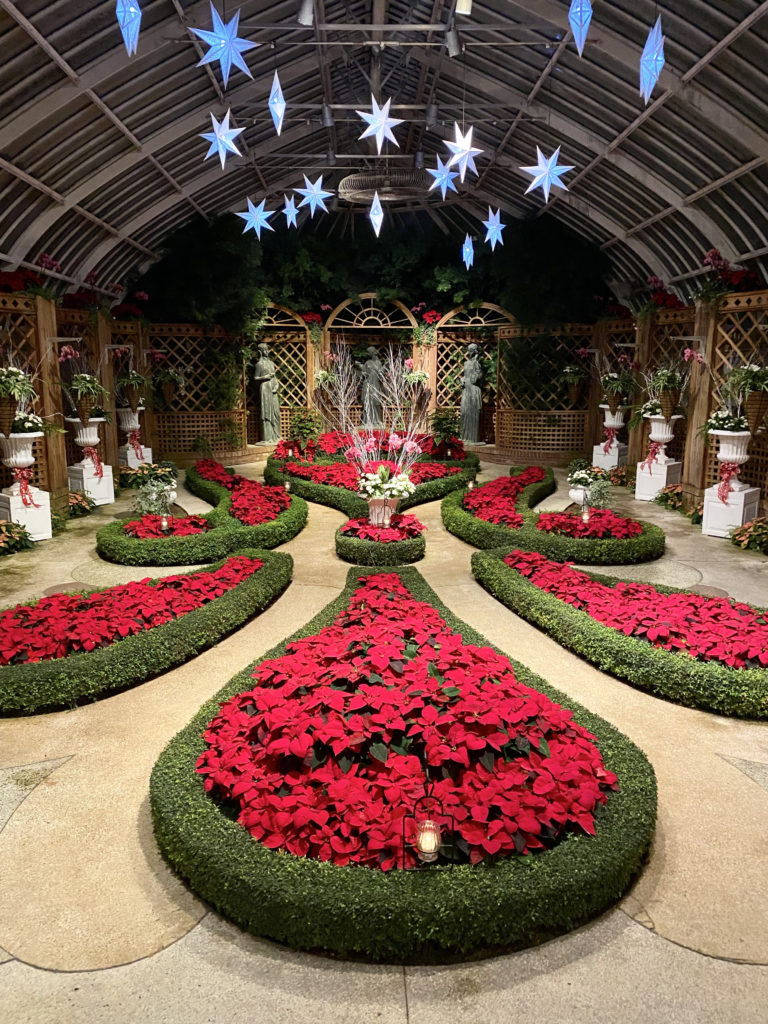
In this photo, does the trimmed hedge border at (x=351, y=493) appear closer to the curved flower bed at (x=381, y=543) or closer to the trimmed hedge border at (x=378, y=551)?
the curved flower bed at (x=381, y=543)

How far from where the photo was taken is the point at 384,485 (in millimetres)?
8273

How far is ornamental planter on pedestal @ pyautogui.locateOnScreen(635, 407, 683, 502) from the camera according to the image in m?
12.1

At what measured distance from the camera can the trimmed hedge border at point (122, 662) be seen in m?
4.77

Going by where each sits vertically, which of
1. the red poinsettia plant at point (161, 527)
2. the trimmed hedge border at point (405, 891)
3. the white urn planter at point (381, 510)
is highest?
the white urn planter at point (381, 510)

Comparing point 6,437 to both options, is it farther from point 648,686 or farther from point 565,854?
point 565,854

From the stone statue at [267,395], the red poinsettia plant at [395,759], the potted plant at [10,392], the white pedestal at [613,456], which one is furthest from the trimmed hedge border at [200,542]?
the stone statue at [267,395]

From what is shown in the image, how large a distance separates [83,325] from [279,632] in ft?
29.5

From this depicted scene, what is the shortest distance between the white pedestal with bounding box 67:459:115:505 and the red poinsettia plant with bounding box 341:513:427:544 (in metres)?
5.09

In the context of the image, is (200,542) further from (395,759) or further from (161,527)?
(395,759)

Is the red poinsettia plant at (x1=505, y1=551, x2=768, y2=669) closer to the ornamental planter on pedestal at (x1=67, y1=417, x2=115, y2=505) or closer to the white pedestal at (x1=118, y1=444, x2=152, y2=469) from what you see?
the ornamental planter on pedestal at (x1=67, y1=417, x2=115, y2=505)

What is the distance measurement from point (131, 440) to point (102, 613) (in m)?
8.70

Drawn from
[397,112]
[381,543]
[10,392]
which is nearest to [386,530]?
[381,543]

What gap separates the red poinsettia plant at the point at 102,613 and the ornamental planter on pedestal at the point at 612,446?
9.21 metres

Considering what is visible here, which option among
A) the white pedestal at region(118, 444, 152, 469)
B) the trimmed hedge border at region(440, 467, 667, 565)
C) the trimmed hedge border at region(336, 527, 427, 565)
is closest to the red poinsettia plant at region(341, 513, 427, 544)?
the trimmed hedge border at region(336, 527, 427, 565)
